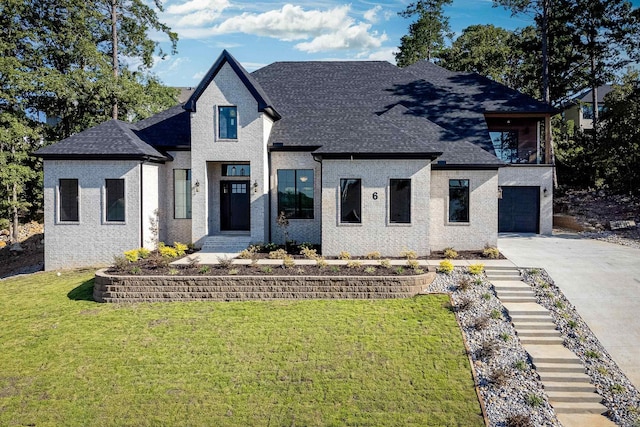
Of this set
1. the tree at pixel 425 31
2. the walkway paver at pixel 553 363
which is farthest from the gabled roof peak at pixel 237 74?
Result: the tree at pixel 425 31

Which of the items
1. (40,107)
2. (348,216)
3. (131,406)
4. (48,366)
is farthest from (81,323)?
(40,107)

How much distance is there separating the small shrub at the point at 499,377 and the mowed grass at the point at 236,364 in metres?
0.49

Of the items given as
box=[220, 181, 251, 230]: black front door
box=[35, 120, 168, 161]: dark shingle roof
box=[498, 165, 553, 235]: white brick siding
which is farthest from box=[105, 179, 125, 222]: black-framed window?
box=[498, 165, 553, 235]: white brick siding

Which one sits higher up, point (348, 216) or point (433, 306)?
point (348, 216)

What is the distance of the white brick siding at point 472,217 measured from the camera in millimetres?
16875

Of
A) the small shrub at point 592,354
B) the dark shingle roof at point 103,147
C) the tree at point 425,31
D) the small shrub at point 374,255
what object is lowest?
the small shrub at point 592,354

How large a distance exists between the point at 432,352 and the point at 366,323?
1870 millimetres

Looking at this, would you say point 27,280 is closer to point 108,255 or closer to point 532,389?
point 108,255

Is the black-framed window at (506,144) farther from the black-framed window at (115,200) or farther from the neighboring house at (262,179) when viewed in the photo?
the black-framed window at (115,200)

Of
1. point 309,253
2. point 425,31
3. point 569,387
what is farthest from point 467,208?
point 425,31

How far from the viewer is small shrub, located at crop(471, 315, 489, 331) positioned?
1053 cm

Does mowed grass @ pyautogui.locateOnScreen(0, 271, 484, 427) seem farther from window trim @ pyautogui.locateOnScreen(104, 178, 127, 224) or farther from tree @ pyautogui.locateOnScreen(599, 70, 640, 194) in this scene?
tree @ pyautogui.locateOnScreen(599, 70, 640, 194)

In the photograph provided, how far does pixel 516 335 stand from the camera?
1041cm

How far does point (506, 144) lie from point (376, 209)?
11241mm
